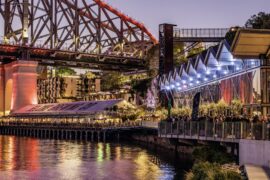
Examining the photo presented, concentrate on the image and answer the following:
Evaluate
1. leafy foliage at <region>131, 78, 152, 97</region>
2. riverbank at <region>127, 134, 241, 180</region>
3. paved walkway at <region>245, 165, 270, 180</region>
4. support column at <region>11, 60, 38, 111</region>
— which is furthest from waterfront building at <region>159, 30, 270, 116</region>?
leafy foliage at <region>131, 78, 152, 97</region>

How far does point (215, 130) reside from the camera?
126 feet

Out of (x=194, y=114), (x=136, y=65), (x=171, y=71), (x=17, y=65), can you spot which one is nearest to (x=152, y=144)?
(x=171, y=71)

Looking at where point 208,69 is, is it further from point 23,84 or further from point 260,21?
point 23,84

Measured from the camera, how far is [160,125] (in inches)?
2087

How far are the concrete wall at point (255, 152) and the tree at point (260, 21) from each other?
35912 millimetres

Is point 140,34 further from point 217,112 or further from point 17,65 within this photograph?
point 217,112

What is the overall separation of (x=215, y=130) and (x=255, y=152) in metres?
8.66

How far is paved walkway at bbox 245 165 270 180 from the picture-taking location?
24125 mm


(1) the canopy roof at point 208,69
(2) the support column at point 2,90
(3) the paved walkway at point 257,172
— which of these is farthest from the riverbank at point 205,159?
(2) the support column at point 2,90

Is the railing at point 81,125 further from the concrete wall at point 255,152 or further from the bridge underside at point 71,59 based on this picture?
the concrete wall at point 255,152

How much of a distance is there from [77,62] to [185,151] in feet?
341

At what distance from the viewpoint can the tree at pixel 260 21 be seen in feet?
218

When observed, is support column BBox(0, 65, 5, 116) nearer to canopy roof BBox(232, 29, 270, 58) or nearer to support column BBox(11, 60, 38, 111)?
support column BBox(11, 60, 38, 111)

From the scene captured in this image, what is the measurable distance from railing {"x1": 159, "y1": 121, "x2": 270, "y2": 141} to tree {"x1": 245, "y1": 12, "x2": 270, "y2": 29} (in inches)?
802
